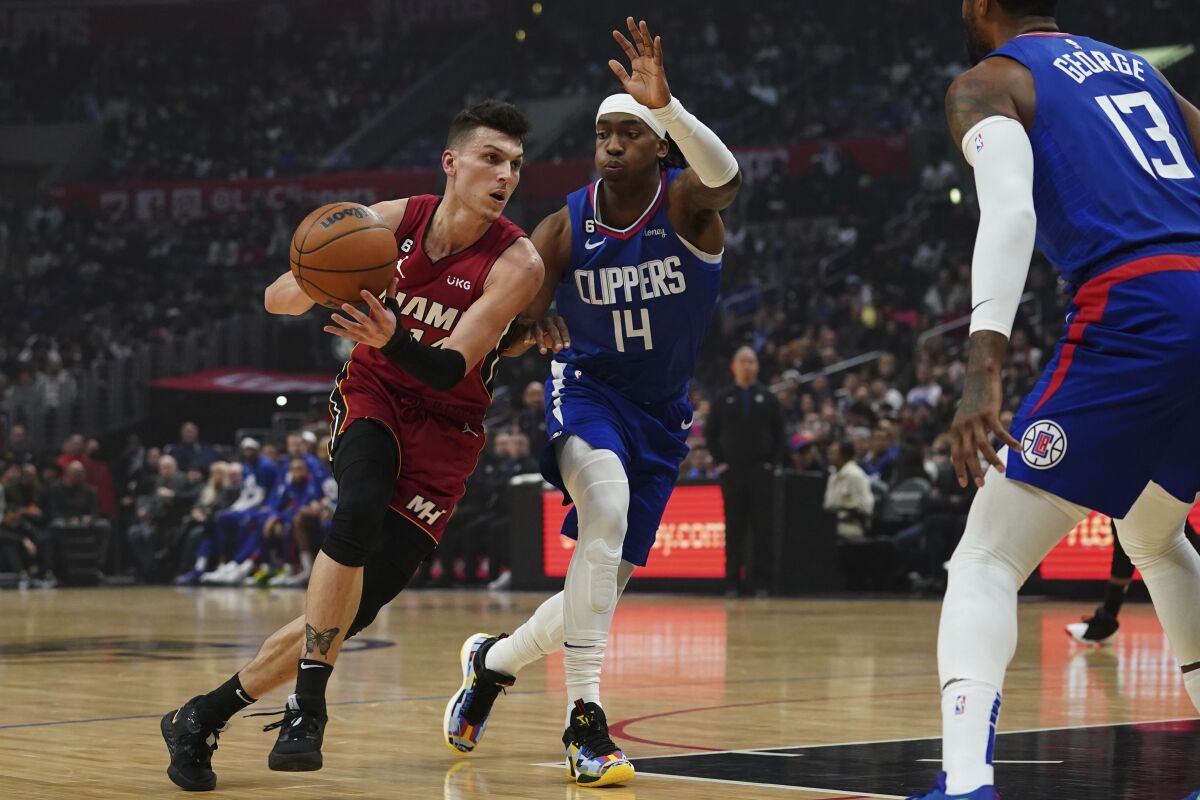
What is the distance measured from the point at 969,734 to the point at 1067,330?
90 cm

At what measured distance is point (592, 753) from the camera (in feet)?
15.1

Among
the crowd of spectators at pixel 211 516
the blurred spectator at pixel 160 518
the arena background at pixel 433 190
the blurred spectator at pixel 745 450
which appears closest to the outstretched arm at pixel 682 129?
the arena background at pixel 433 190

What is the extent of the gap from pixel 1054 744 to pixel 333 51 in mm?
34959

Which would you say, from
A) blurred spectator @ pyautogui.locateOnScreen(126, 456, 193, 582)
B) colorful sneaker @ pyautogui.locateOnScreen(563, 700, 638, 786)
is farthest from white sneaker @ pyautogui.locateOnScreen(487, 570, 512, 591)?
colorful sneaker @ pyautogui.locateOnScreen(563, 700, 638, 786)

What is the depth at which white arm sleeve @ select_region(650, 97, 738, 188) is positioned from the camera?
482cm

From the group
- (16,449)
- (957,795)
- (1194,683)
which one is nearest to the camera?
(957,795)

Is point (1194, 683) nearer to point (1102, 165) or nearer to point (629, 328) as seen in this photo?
point (1102, 165)

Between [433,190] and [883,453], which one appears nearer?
[883,453]

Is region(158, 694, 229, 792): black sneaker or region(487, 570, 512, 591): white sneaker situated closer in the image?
region(158, 694, 229, 792): black sneaker

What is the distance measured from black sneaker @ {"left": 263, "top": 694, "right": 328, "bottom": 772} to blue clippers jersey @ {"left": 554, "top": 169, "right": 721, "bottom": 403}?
59.9 inches

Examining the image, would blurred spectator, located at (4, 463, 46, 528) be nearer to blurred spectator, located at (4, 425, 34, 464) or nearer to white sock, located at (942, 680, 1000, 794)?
blurred spectator, located at (4, 425, 34, 464)

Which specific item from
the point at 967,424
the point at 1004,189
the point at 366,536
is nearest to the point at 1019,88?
the point at 1004,189

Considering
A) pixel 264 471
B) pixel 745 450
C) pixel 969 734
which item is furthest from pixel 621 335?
pixel 264 471

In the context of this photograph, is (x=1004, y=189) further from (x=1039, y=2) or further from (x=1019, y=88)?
(x=1039, y=2)
